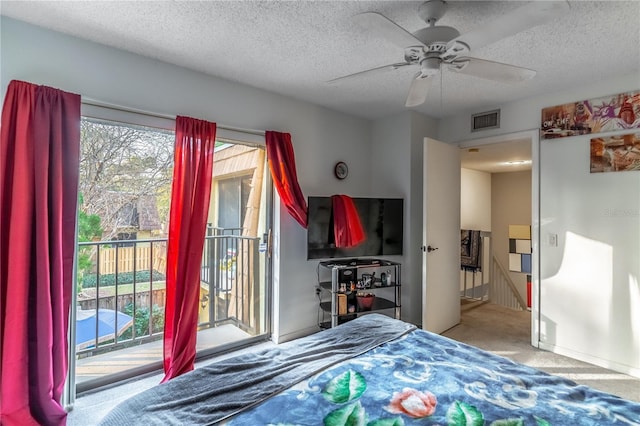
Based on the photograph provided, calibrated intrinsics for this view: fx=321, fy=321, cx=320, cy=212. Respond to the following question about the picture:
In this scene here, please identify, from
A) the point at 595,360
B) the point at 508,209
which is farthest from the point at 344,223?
the point at 508,209

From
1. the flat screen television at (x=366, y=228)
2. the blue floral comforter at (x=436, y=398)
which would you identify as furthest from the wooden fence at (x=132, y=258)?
the blue floral comforter at (x=436, y=398)

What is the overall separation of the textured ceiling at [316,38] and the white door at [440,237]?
30.2 inches

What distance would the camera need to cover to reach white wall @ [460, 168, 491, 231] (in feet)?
18.9

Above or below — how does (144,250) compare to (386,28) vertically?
below

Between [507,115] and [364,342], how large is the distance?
288cm

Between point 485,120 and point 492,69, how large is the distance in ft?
5.95

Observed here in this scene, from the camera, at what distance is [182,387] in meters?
1.21

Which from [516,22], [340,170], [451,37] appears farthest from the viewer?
[340,170]

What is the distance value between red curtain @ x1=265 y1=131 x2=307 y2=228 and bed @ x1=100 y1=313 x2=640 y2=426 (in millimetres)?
1629

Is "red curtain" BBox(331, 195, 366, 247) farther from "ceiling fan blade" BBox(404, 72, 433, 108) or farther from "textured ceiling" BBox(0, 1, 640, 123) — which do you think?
"ceiling fan blade" BBox(404, 72, 433, 108)

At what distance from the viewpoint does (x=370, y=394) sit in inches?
46.8

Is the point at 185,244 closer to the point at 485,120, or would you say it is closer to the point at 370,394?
the point at 370,394

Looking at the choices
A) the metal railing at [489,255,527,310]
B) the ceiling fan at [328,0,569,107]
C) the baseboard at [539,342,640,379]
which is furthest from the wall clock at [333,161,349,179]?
the metal railing at [489,255,527,310]

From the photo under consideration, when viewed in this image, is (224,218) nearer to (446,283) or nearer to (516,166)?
(446,283)
